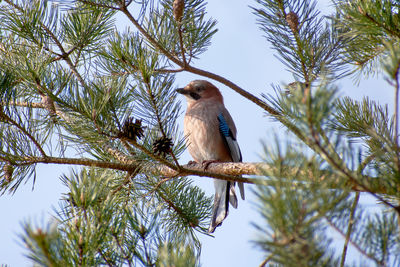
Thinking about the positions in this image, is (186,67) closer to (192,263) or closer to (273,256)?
(192,263)

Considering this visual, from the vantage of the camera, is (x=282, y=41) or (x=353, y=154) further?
(x=282, y=41)

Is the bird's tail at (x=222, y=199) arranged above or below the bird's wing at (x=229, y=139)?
below

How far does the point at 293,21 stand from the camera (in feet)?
9.96

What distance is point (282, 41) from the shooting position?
313 cm

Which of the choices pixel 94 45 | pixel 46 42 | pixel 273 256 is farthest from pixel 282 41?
pixel 273 256

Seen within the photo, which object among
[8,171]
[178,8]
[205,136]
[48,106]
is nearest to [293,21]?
[178,8]

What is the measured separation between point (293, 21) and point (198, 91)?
2.35 m

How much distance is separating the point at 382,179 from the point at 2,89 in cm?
212

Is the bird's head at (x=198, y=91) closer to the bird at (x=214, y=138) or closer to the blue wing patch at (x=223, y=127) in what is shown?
the bird at (x=214, y=138)

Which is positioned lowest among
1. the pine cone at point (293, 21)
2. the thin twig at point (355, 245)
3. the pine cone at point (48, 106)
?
the thin twig at point (355, 245)

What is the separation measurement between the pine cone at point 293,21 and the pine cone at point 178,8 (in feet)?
2.34

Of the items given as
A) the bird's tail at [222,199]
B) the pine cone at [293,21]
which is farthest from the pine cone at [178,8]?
the bird's tail at [222,199]

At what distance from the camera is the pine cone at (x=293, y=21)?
9.97ft

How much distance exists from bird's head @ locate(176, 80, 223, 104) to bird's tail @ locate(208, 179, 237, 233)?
105 cm
